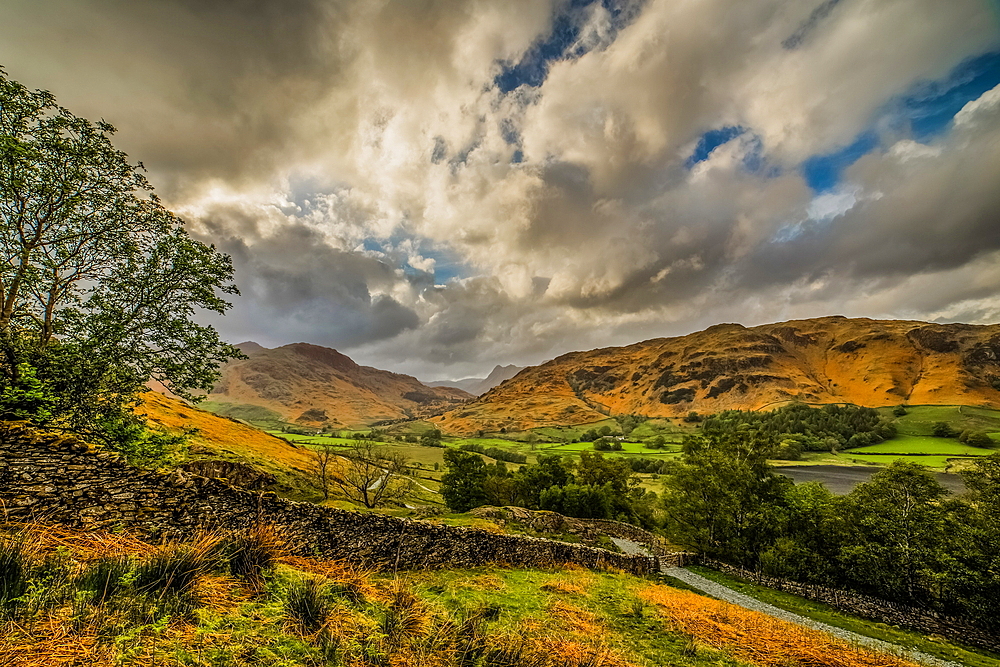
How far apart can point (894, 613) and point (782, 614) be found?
7.26 meters

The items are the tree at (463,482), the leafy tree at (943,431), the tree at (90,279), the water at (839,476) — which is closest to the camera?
the tree at (90,279)

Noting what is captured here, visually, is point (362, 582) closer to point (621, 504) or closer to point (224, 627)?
point (224, 627)

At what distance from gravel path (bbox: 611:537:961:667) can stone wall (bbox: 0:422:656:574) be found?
16.5 meters

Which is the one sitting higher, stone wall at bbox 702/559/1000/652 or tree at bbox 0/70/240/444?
tree at bbox 0/70/240/444

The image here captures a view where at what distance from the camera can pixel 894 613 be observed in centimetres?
2302

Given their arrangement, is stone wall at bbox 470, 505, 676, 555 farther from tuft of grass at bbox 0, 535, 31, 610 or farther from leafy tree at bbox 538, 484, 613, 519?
tuft of grass at bbox 0, 535, 31, 610

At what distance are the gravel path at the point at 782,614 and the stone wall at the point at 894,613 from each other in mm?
4440

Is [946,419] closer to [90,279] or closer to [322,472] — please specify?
[322,472]

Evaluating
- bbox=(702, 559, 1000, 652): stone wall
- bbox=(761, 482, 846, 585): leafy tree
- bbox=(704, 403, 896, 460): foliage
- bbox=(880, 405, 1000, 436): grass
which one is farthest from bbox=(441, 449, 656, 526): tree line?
bbox=(880, 405, 1000, 436): grass

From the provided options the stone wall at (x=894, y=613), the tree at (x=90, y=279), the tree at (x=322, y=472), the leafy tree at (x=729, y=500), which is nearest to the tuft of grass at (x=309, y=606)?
the tree at (x=90, y=279)

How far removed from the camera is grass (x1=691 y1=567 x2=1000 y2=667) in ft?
60.7

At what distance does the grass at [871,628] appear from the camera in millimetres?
18516

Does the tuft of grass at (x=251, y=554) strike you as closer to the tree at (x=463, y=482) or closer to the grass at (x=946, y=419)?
the tree at (x=463, y=482)

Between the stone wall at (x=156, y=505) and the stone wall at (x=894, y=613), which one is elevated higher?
the stone wall at (x=156, y=505)
